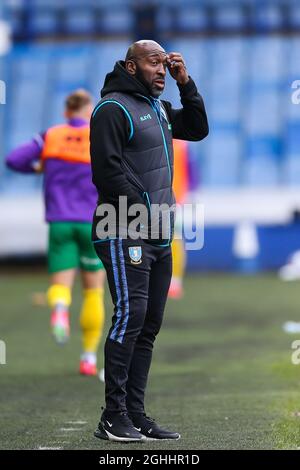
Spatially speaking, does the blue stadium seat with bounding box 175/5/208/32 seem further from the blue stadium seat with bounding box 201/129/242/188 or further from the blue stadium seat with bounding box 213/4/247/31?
the blue stadium seat with bounding box 201/129/242/188

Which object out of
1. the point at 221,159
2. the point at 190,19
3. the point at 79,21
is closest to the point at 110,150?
the point at 221,159

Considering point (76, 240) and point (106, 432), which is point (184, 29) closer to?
point (76, 240)

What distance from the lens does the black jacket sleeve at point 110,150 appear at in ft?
17.5

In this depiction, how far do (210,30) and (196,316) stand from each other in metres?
14.0

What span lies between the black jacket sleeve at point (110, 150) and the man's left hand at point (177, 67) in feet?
1.20

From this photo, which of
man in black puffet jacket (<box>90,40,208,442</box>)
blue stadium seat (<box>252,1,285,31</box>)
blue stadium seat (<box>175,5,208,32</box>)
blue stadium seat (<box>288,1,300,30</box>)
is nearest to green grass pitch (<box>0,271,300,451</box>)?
man in black puffet jacket (<box>90,40,208,442</box>)

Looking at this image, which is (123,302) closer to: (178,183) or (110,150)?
(110,150)

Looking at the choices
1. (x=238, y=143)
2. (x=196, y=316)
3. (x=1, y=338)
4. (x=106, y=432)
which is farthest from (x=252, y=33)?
(x=106, y=432)

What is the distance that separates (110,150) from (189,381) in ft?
9.25

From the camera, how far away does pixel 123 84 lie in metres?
5.50

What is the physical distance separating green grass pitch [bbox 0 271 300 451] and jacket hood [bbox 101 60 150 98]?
5.44 feet

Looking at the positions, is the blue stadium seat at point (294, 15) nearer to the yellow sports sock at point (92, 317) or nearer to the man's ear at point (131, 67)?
the yellow sports sock at point (92, 317)

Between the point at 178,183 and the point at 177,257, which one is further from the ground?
the point at 178,183

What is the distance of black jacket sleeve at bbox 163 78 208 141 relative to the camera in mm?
5695
